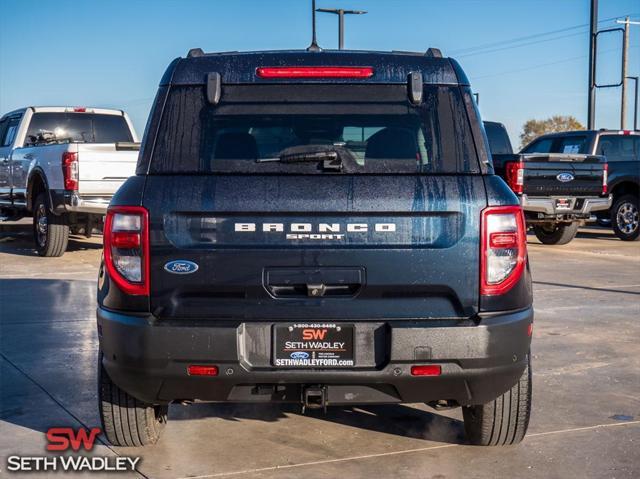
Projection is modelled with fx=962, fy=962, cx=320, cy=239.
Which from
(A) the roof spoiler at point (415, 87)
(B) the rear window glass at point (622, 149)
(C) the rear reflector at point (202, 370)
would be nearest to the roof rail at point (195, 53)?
(A) the roof spoiler at point (415, 87)

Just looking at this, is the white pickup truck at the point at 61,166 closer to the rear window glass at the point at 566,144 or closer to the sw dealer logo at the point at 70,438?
the rear window glass at the point at 566,144

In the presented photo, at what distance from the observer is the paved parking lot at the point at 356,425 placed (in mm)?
4617

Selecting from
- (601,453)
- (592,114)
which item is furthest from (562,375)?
(592,114)

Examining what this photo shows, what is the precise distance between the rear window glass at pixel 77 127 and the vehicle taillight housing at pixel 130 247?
11.5m

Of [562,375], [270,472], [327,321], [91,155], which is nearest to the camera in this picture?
[327,321]

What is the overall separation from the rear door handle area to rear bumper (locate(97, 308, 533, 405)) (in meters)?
0.15

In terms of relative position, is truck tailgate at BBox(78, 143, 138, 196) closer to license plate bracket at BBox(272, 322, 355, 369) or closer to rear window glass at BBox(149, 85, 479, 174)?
rear window glass at BBox(149, 85, 479, 174)

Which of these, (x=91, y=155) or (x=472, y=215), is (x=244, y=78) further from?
(x=91, y=155)

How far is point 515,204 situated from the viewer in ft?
13.7

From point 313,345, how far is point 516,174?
37.1 ft

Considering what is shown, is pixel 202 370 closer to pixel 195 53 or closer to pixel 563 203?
pixel 195 53

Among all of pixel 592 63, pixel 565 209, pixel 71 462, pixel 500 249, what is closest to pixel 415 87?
pixel 500 249

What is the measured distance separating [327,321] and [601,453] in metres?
1.73

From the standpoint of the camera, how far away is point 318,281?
4074 millimetres
